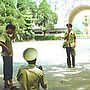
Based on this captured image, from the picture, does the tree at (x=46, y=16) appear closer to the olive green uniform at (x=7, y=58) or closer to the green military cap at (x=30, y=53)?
the olive green uniform at (x=7, y=58)

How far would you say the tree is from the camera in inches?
556

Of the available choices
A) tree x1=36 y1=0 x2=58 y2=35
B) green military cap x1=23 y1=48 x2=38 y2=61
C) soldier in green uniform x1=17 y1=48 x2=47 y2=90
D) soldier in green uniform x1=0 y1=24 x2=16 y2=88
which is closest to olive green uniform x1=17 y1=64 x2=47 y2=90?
soldier in green uniform x1=17 y1=48 x2=47 y2=90

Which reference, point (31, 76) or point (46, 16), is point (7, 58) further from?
point (46, 16)

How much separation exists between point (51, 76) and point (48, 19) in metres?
10.3

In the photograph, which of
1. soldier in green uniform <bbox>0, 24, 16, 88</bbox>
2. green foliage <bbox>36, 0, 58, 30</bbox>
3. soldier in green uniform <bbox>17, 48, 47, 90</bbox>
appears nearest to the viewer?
soldier in green uniform <bbox>17, 48, 47, 90</bbox>

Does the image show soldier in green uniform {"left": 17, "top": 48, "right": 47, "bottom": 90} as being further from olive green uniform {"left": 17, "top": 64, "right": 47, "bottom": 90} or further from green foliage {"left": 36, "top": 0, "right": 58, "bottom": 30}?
green foliage {"left": 36, "top": 0, "right": 58, "bottom": 30}

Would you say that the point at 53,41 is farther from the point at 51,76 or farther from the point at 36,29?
the point at 51,76

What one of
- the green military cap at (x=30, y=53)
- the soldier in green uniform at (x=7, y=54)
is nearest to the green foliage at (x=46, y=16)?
the soldier in green uniform at (x=7, y=54)

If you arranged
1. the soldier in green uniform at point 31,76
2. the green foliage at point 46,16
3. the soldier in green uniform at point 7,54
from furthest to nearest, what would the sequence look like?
the green foliage at point 46,16
the soldier in green uniform at point 7,54
the soldier in green uniform at point 31,76

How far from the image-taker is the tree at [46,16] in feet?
46.4

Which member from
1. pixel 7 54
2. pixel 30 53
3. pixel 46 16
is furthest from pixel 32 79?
pixel 46 16

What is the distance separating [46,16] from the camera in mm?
14023

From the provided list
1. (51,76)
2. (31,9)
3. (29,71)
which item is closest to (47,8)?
(31,9)

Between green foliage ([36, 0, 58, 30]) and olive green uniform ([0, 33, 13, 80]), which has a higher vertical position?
green foliage ([36, 0, 58, 30])
